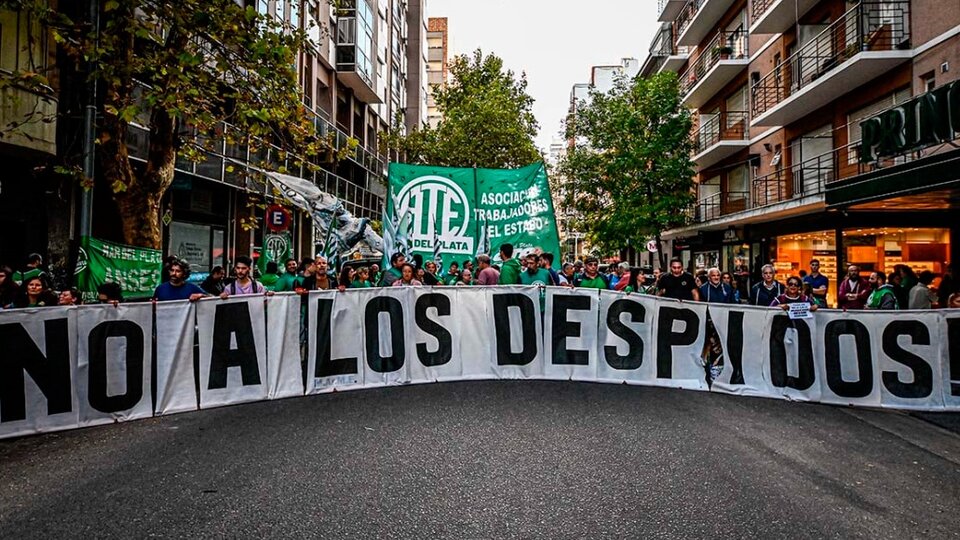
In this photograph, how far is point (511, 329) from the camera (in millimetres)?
7449

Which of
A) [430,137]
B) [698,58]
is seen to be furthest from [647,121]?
[430,137]

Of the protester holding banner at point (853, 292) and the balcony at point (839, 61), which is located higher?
the balcony at point (839, 61)

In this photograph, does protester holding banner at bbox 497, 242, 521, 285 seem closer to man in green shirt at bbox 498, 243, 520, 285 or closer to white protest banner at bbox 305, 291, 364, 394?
man in green shirt at bbox 498, 243, 520, 285

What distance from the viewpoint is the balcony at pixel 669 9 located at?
3635 centimetres

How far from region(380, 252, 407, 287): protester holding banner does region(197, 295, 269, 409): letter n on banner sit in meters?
2.79

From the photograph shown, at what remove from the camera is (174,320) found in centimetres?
620

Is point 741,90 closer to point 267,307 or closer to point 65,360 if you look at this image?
point 267,307

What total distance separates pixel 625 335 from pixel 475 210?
11.7ft

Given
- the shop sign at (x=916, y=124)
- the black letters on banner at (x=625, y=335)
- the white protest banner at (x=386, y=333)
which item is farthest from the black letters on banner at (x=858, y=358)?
the shop sign at (x=916, y=124)

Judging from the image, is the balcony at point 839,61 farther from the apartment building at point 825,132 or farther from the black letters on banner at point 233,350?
the black letters on banner at point 233,350

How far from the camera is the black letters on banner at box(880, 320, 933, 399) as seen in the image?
21.8ft

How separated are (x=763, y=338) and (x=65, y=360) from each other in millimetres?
7320

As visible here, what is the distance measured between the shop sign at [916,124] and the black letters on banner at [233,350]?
11.3m

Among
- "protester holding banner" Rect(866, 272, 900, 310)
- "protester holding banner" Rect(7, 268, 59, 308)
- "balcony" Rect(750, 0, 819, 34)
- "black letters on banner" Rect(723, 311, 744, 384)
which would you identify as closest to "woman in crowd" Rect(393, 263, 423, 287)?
"black letters on banner" Rect(723, 311, 744, 384)
